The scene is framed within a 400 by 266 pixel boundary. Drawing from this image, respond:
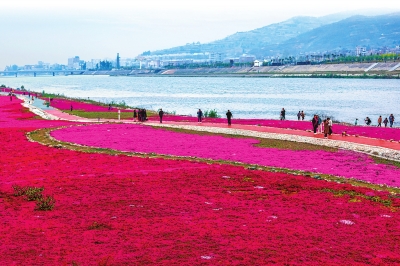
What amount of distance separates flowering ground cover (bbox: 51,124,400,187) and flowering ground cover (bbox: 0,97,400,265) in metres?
4.25

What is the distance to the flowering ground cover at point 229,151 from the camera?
29609mm

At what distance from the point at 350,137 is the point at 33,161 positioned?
2544cm

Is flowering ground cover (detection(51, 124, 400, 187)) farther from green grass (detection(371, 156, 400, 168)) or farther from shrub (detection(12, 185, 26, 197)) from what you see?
shrub (detection(12, 185, 26, 197))

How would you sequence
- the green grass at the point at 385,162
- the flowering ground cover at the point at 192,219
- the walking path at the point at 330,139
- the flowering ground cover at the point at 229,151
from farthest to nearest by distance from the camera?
the walking path at the point at 330,139
the green grass at the point at 385,162
the flowering ground cover at the point at 229,151
the flowering ground cover at the point at 192,219

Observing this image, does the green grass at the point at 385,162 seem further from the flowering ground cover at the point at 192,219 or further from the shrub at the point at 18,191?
the shrub at the point at 18,191

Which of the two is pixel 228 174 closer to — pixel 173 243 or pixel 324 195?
pixel 324 195

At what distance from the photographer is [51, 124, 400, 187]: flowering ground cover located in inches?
1166

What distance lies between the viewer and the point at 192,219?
1833 centimetres

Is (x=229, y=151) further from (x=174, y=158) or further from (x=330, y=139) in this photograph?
(x=330, y=139)

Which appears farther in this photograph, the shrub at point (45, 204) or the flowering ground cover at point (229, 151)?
the flowering ground cover at point (229, 151)

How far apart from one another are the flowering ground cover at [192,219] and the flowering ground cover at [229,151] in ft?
14.0

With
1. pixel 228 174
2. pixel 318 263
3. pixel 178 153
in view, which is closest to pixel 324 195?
pixel 228 174

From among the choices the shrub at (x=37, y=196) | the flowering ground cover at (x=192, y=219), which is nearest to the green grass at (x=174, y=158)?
the shrub at (x=37, y=196)

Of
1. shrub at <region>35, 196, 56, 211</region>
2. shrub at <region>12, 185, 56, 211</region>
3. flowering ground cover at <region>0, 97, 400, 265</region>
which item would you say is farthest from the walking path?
shrub at <region>35, 196, 56, 211</region>
